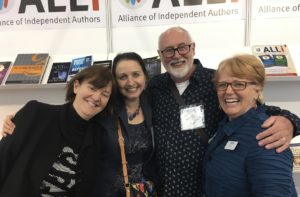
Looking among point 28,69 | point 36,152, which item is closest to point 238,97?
point 36,152

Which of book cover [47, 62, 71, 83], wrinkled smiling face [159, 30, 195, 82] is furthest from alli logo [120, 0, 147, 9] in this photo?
wrinkled smiling face [159, 30, 195, 82]

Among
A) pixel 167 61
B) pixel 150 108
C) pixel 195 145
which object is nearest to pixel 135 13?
pixel 167 61

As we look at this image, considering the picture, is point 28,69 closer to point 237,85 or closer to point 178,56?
point 178,56

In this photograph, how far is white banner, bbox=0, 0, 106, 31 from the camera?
10.1 ft

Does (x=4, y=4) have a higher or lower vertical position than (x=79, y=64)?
higher

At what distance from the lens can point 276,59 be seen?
2795 mm

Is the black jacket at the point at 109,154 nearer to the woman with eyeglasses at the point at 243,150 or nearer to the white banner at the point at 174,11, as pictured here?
the woman with eyeglasses at the point at 243,150

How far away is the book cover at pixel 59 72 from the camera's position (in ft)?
9.45

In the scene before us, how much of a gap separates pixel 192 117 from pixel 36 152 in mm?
934

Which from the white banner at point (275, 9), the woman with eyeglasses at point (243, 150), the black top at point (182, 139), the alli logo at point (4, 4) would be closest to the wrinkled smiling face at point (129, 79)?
the black top at point (182, 139)

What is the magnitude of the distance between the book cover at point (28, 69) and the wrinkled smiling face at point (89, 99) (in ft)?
3.98

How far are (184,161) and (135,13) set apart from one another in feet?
5.48

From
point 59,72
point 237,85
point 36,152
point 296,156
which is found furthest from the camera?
point 59,72

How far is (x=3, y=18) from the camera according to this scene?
315cm
